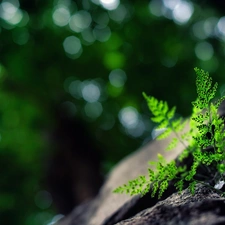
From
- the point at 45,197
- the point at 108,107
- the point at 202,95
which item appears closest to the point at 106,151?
the point at 108,107

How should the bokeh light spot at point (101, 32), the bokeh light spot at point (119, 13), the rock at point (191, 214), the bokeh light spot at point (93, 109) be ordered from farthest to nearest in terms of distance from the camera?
the bokeh light spot at point (93, 109) → the bokeh light spot at point (119, 13) → the bokeh light spot at point (101, 32) → the rock at point (191, 214)

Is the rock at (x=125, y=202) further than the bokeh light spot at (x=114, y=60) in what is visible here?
No

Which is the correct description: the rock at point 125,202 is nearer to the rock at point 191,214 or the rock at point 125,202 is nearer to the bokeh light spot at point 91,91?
the rock at point 191,214

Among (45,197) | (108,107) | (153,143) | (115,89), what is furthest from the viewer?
(45,197)

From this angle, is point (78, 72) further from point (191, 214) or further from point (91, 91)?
point (191, 214)

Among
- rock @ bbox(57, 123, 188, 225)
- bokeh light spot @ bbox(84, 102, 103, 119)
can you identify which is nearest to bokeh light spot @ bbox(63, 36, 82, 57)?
bokeh light spot @ bbox(84, 102, 103, 119)

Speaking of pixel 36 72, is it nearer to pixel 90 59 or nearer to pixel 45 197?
pixel 90 59

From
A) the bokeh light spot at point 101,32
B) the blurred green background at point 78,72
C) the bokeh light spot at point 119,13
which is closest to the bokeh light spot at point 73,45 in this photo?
the blurred green background at point 78,72
